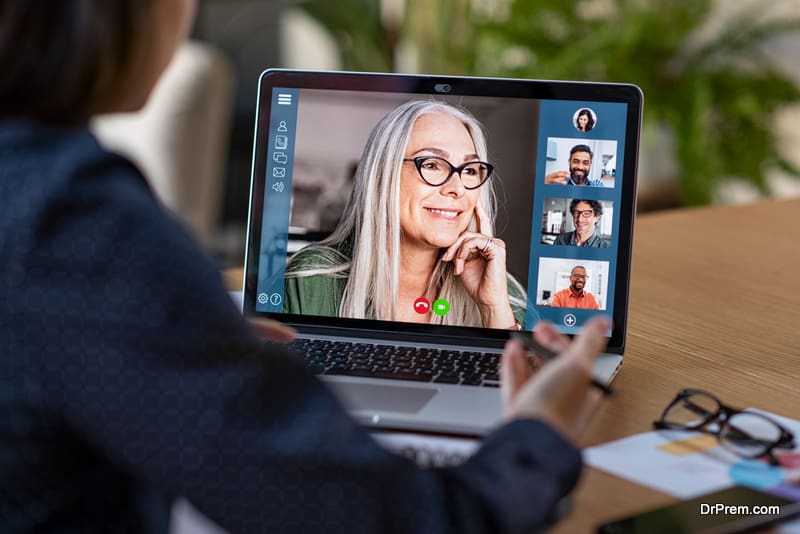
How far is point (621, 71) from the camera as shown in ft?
9.60

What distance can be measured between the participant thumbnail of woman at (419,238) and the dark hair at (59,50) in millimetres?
526

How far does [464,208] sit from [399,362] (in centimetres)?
18

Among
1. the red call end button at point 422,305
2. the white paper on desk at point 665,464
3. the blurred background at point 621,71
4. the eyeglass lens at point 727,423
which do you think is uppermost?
the blurred background at point 621,71

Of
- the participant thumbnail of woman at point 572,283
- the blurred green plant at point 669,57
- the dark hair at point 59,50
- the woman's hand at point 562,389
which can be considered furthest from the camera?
the blurred green plant at point 669,57

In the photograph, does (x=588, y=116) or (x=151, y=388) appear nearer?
(x=151, y=388)

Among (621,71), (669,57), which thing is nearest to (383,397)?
(621,71)

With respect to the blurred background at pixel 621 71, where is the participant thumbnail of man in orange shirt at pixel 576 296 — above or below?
below

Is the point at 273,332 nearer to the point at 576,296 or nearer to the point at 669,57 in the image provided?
the point at 576,296

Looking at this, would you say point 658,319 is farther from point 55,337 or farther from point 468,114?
point 55,337

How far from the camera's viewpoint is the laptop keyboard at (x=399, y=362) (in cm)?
92

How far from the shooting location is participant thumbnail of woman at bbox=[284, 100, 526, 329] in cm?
102

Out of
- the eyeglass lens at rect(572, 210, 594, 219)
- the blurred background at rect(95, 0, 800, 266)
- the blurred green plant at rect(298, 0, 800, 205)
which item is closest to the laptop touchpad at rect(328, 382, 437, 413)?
the eyeglass lens at rect(572, 210, 594, 219)

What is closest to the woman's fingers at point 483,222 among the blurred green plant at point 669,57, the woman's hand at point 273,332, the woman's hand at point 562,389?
the woman's hand at point 273,332

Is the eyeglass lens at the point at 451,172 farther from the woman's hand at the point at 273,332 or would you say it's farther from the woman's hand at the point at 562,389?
the woman's hand at the point at 562,389
